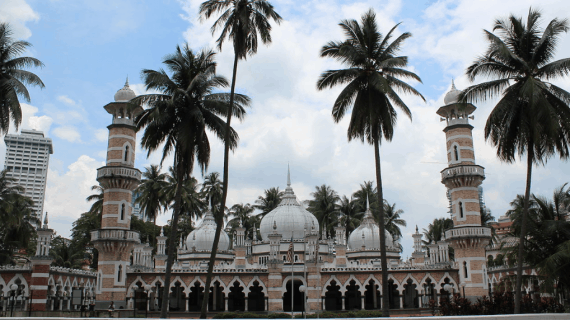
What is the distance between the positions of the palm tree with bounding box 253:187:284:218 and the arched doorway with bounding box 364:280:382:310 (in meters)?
28.9

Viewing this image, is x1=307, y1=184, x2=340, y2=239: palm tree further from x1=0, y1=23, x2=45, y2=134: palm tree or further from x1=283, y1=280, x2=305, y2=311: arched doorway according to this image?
x1=0, y1=23, x2=45, y2=134: palm tree

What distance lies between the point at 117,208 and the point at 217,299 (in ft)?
46.0

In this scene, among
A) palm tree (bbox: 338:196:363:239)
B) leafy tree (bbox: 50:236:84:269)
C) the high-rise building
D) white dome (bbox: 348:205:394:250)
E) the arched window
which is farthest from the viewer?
the high-rise building

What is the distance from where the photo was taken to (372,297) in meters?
47.4

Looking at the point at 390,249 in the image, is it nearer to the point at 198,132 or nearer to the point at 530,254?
the point at 530,254

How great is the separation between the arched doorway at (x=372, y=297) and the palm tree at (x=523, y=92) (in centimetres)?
1951

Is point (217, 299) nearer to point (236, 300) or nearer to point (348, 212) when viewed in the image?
point (236, 300)

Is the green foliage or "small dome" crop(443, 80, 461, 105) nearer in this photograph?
the green foliage

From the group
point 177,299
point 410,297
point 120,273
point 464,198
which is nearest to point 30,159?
point 177,299

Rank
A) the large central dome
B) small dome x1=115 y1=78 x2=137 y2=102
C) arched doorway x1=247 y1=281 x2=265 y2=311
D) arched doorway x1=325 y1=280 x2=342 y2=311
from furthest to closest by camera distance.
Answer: the large central dome < arched doorway x1=325 y1=280 x2=342 y2=311 < arched doorway x1=247 y1=281 x2=265 y2=311 < small dome x1=115 y1=78 x2=137 y2=102

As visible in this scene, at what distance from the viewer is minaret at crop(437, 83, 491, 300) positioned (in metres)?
38.6

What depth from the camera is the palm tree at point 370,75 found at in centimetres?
2561

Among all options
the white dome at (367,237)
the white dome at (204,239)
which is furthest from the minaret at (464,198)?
the white dome at (204,239)

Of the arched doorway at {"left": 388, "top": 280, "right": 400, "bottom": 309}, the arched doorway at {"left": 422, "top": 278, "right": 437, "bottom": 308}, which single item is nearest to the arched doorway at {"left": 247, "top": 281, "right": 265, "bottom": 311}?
the arched doorway at {"left": 388, "top": 280, "right": 400, "bottom": 309}
